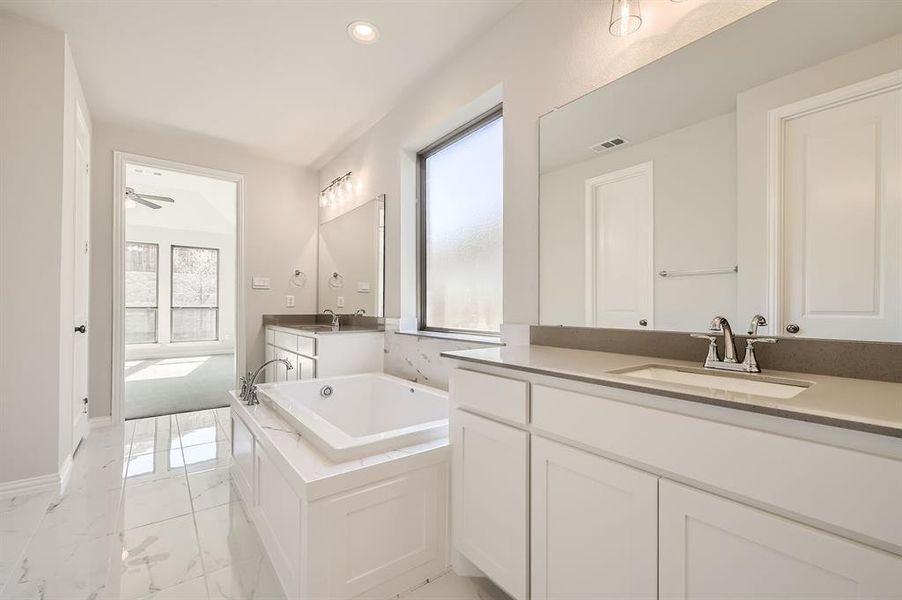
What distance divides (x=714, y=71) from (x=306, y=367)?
2900 mm

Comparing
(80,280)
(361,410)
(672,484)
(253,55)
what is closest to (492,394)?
(672,484)

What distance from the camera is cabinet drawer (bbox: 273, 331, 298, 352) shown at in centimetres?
327

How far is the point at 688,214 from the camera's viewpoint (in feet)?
4.43

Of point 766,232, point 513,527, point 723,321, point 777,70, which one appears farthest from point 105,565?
point 777,70

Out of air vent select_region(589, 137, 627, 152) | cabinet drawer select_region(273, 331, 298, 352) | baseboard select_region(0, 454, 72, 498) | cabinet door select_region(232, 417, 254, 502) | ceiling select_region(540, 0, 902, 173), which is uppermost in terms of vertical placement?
ceiling select_region(540, 0, 902, 173)

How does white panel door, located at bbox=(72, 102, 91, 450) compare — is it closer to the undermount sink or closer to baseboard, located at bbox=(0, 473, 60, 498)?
baseboard, located at bbox=(0, 473, 60, 498)

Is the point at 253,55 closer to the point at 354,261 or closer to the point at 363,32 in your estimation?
the point at 363,32

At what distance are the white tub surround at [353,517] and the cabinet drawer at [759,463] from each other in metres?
0.70

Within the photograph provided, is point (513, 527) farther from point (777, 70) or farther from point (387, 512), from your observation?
point (777, 70)

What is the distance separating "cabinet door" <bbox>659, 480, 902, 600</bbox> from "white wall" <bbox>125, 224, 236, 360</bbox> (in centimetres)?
706

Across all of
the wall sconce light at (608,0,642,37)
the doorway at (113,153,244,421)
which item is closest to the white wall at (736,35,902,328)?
the wall sconce light at (608,0,642,37)

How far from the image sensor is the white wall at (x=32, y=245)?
2082 millimetres

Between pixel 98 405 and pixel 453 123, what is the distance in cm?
355

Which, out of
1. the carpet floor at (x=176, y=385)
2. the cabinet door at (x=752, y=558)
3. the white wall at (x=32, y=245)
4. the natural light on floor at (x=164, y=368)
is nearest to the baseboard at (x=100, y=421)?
the carpet floor at (x=176, y=385)
